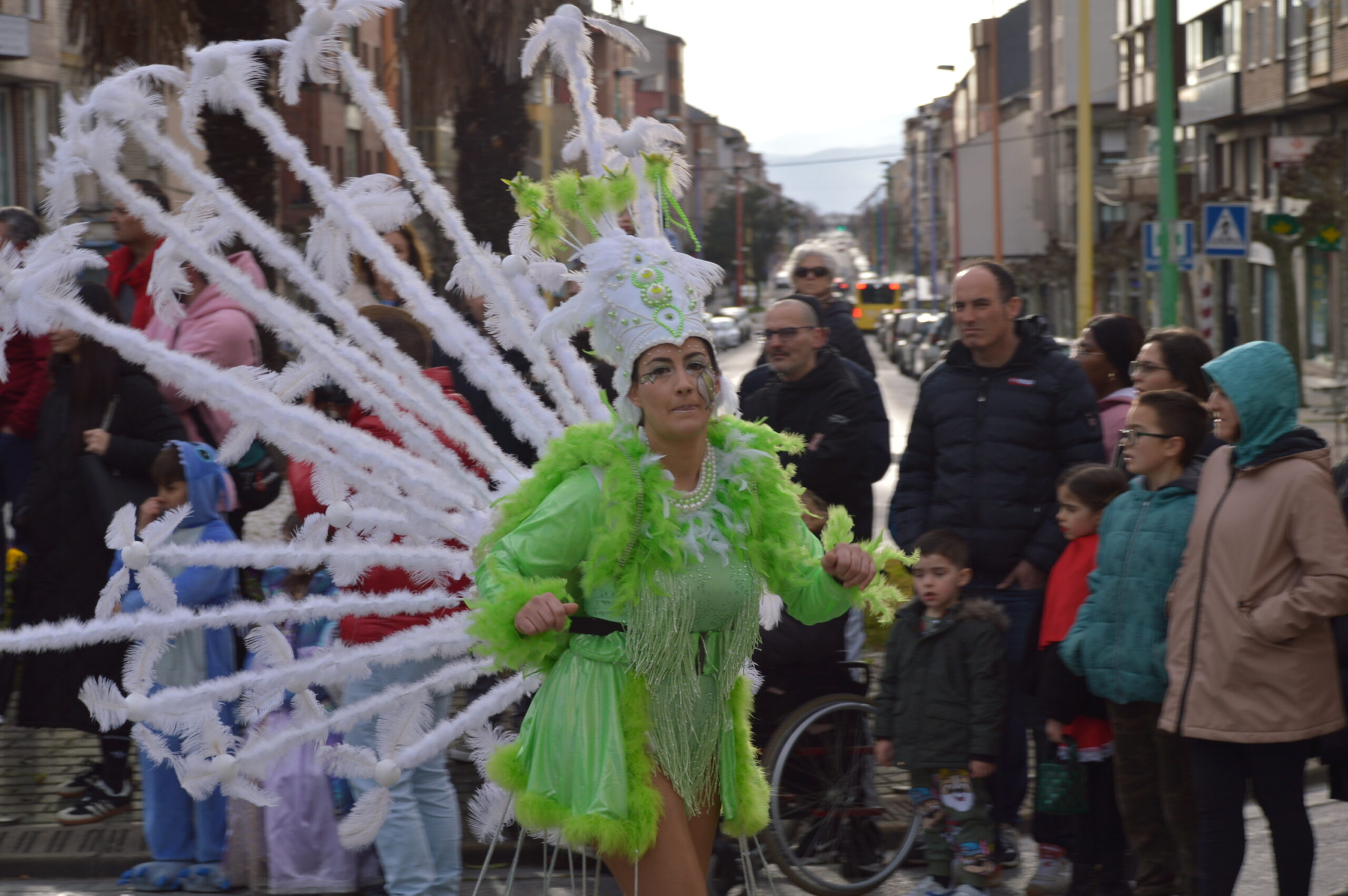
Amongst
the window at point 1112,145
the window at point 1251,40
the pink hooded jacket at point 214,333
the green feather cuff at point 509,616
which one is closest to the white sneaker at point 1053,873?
the green feather cuff at point 509,616

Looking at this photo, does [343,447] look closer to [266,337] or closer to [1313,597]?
[1313,597]

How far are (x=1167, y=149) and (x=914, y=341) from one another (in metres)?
25.9

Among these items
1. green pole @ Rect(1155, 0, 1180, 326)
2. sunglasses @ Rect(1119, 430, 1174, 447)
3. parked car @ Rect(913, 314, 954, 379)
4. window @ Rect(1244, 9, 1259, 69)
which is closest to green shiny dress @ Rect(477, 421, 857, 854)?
sunglasses @ Rect(1119, 430, 1174, 447)

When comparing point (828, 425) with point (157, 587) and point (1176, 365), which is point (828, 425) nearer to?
point (1176, 365)

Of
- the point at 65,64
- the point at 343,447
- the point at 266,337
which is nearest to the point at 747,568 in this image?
the point at 343,447

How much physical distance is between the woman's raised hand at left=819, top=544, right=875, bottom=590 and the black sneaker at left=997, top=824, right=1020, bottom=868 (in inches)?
95.2

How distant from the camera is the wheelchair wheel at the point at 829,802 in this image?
5.64 meters

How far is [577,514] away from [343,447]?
980 mm

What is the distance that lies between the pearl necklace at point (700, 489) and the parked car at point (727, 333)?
54153 mm

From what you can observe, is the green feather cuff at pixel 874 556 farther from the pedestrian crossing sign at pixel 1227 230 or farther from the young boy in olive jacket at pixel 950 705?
the pedestrian crossing sign at pixel 1227 230

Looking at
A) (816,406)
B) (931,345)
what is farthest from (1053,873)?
(931,345)

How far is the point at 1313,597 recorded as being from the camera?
4.30m

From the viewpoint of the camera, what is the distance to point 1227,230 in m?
15.9

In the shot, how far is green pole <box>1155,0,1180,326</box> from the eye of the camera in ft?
53.6
